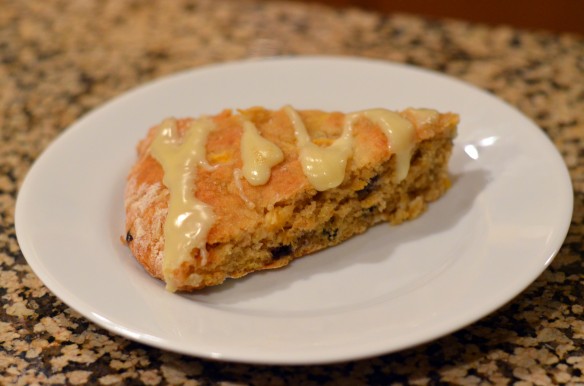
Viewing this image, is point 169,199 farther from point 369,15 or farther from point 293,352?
point 369,15

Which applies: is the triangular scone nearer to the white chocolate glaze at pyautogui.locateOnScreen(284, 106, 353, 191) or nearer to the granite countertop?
the white chocolate glaze at pyautogui.locateOnScreen(284, 106, 353, 191)

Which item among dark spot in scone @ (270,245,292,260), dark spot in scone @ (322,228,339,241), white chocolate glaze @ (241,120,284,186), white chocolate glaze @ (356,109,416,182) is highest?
white chocolate glaze @ (356,109,416,182)

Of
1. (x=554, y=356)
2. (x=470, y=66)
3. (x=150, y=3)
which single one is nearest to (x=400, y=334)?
(x=554, y=356)

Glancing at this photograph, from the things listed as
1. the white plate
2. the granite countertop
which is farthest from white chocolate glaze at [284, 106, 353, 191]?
the granite countertop

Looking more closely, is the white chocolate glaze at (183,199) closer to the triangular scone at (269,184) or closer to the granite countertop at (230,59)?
the triangular scone at (269,184)

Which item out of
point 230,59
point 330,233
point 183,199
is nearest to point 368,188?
point 330,233

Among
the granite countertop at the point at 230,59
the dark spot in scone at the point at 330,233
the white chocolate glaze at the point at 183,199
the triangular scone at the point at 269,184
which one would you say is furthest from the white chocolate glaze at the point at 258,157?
the granite countertop at the point at 230,59

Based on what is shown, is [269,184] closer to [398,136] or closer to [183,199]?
[183,199]
